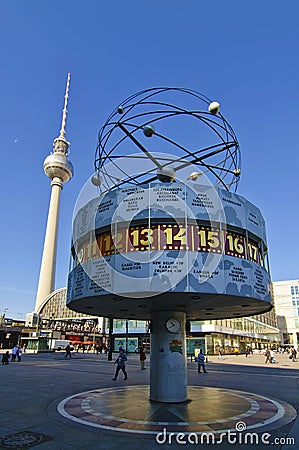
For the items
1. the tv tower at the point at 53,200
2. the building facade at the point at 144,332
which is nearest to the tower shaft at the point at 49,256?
the tv tower at the point at 53,200

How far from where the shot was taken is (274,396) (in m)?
15.2

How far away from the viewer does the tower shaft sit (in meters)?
115

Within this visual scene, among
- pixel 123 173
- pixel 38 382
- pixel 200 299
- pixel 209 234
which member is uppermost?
pixel 123 173

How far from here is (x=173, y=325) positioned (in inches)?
551

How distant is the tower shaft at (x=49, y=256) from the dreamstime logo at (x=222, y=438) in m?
113

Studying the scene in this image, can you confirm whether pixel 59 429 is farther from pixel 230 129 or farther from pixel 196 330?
pixel 196 330

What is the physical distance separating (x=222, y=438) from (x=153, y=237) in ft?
19.5

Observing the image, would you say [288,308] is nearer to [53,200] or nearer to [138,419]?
[53,200]

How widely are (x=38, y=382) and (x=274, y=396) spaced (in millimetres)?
13072

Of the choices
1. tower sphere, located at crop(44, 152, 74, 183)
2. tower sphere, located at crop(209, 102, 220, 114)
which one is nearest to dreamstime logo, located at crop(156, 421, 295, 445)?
tower sphere, located at crop(209, 102, 220, 114)

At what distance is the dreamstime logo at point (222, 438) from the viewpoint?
827 centimetres

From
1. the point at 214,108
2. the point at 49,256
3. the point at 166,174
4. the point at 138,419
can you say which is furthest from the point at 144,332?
the point at 214,108

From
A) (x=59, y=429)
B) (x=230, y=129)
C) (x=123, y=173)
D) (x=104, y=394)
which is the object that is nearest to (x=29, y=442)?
(x=59, y=429)

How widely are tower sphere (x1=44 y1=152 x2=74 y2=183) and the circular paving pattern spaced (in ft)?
379
